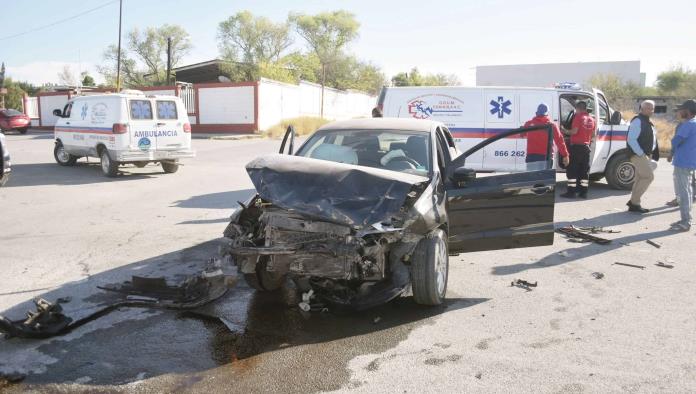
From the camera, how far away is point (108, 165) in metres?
13.6

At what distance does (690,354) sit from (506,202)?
6.64ft

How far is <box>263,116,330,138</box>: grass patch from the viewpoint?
3199 centimetres

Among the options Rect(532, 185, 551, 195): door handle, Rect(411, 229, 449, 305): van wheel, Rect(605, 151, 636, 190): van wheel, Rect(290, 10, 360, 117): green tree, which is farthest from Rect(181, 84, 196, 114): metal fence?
Rect(290, 10, 360, 117): green tree

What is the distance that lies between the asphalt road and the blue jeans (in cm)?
49

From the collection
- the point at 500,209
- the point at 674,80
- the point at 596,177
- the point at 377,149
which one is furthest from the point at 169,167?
the point at 674,80

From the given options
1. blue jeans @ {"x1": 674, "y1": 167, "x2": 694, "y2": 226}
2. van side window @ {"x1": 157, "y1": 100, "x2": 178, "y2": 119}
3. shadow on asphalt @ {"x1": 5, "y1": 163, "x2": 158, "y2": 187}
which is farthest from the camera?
van side window @ {"x1": 157, "y1": 100, "x2": 178, "y2": 119}

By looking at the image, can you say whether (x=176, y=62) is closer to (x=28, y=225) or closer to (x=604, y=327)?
(x=28, y=225)

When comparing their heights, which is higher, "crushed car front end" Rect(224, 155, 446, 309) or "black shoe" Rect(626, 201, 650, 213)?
"crushed car front end" Rect(224, 155, 446, 309)

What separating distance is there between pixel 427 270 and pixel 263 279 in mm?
1552

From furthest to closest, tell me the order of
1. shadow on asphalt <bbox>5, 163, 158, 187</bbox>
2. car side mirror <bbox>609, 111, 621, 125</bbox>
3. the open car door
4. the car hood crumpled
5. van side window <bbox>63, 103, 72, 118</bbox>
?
van side window <bbox>63, 103, 72, 118</bbox> → shadow on asphalt <bbox>5, 163, 158, 187</bbox> → car side mirror <bbox>609, 111, 621, 125</bbox> → the open car door → the car hood crumpled

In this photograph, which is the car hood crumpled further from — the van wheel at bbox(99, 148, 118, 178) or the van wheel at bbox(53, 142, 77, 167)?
the van wheel at bbox(53, 142, 77, 167)

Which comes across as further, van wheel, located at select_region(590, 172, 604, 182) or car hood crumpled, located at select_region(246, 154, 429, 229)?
van wheel, located at select_region(590, 172, 604, 182)

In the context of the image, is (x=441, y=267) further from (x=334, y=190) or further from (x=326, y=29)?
(x=326, y=29)

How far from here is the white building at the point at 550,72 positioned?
69.6 m
